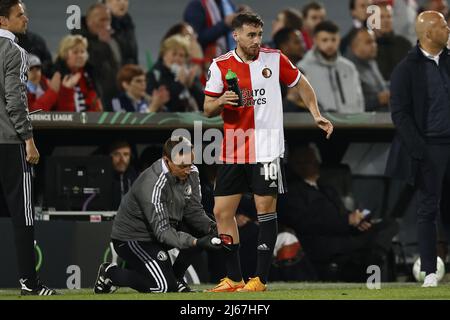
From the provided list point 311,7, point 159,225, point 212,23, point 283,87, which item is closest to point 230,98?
point 159,225

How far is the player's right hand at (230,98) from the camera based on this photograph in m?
8.34

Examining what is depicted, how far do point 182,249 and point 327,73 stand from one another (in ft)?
13.2

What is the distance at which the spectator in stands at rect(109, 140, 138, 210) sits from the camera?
11875 mm

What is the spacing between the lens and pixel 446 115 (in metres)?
9.43

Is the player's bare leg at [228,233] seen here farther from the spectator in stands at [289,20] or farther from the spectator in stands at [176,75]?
the spectator in stands at [289,20]

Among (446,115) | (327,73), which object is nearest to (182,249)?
(446,115)

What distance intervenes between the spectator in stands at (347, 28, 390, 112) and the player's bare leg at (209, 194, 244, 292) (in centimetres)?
468

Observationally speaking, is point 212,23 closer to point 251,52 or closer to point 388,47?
point 388,47

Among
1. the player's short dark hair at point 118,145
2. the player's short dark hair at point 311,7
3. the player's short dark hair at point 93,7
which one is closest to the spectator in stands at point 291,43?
the player's short dark hair at point 311,7

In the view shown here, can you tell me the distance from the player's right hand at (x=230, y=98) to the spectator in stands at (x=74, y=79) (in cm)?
382

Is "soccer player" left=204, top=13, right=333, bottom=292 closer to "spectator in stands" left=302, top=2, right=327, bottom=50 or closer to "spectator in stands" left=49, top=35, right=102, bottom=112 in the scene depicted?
"spectator in stands" left=49, top=35, right=102, bottom=112

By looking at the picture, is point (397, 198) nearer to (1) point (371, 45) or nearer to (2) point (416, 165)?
(1) point (371, 45)

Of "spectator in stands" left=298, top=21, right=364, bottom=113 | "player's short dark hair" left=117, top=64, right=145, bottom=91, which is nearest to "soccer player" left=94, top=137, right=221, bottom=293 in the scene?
"player's short dark hair" left=117, top=64, right=145, bottom=91

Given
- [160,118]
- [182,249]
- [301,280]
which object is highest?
[160,118]
